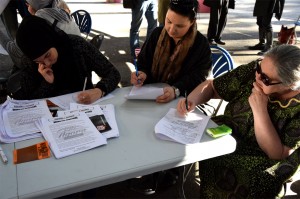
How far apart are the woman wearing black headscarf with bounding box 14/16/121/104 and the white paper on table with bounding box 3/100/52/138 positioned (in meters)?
0.23

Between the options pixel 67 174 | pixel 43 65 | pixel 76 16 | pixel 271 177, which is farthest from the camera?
pixel 76 16

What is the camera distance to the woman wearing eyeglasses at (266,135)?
1336 mm

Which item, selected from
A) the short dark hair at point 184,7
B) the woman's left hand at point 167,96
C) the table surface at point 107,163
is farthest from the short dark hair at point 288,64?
the short dark hair at point 184,7

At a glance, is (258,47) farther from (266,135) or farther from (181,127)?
(181,127)

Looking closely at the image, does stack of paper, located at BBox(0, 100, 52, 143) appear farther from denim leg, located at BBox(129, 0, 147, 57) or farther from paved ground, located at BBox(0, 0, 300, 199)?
denim leg, located at BBox(129, 0, 147, 57)

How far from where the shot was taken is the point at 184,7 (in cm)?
183

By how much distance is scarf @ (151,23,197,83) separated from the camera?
196cm

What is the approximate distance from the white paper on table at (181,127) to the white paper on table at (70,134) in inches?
11.2

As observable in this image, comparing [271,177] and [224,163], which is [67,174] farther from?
[271,177]

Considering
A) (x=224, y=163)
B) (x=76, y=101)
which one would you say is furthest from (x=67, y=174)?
→ (x=224, y=163)

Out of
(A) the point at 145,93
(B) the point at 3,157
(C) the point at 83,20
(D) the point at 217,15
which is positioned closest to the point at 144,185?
(A) the point at 145,93

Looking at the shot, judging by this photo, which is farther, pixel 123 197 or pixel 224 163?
pixel 123 197

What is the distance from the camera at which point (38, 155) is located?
1.18m

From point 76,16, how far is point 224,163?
9.49ft
